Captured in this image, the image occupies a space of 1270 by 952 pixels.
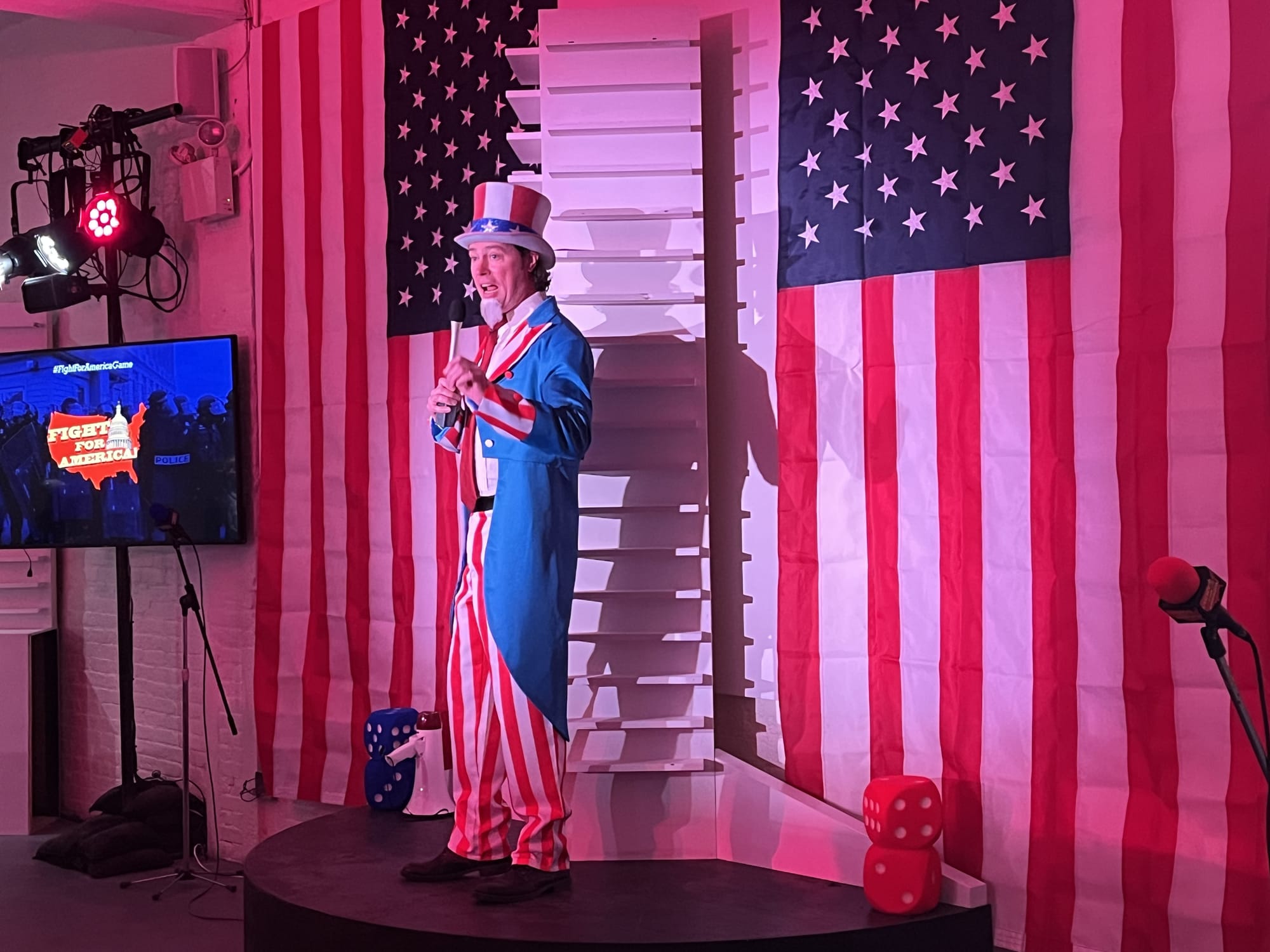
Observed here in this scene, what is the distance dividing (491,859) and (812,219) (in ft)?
6.07

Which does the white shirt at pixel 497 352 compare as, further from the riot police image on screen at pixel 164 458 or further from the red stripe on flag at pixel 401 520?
the riot police image on screen at pixel 164 458

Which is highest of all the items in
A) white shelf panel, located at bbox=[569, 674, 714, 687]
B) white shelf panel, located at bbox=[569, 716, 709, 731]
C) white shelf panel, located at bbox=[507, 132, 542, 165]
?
white shelf panel, located at bbox=[507, 132, 542, 165]

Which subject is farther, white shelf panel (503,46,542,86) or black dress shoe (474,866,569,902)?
white shelf panel (503,46,542,86)

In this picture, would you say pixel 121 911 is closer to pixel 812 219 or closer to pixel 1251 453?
pixel 812 219

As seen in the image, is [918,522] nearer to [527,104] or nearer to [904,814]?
[904,814]

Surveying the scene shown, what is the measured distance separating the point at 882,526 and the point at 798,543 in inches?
10.0

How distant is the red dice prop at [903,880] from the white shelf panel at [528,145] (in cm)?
204

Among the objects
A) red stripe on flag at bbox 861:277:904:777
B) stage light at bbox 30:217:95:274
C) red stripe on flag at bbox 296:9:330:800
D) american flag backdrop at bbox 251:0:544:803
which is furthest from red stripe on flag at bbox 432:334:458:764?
stage light at bbox 30:217:95:274

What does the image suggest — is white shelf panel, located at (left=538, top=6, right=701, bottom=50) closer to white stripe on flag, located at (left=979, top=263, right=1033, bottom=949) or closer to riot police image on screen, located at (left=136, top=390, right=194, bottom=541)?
white stripe on flag, located at (left=979, top=263, right=1033, bottom=949)

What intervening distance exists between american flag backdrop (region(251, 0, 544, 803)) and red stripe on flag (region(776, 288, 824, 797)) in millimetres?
1184

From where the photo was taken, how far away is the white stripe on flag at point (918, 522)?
333 cm

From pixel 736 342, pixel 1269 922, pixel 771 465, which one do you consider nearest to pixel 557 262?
pixel 736 342

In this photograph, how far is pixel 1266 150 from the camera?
2791mm

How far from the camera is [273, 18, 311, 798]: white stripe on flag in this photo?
187 inches
